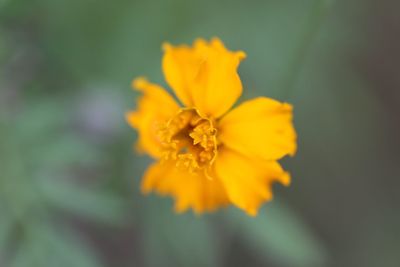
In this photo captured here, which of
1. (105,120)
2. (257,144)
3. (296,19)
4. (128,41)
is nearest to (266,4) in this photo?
(296,19)

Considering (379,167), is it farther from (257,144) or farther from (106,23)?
(257,144)

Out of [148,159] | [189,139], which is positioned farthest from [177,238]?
[189,139]

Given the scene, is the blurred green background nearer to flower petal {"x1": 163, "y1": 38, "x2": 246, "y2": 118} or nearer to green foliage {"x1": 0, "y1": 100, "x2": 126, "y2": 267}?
green foliage {"x1": 0, "y1": 100, "x2": 126, "y2": 267}

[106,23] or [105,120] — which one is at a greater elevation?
[106,23]

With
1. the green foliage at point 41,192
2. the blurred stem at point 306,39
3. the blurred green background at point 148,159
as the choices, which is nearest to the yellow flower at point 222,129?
the blurred stem at point 306,39

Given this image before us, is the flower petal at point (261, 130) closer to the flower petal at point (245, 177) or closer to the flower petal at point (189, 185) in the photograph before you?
the flower petal at point (245, 177)
